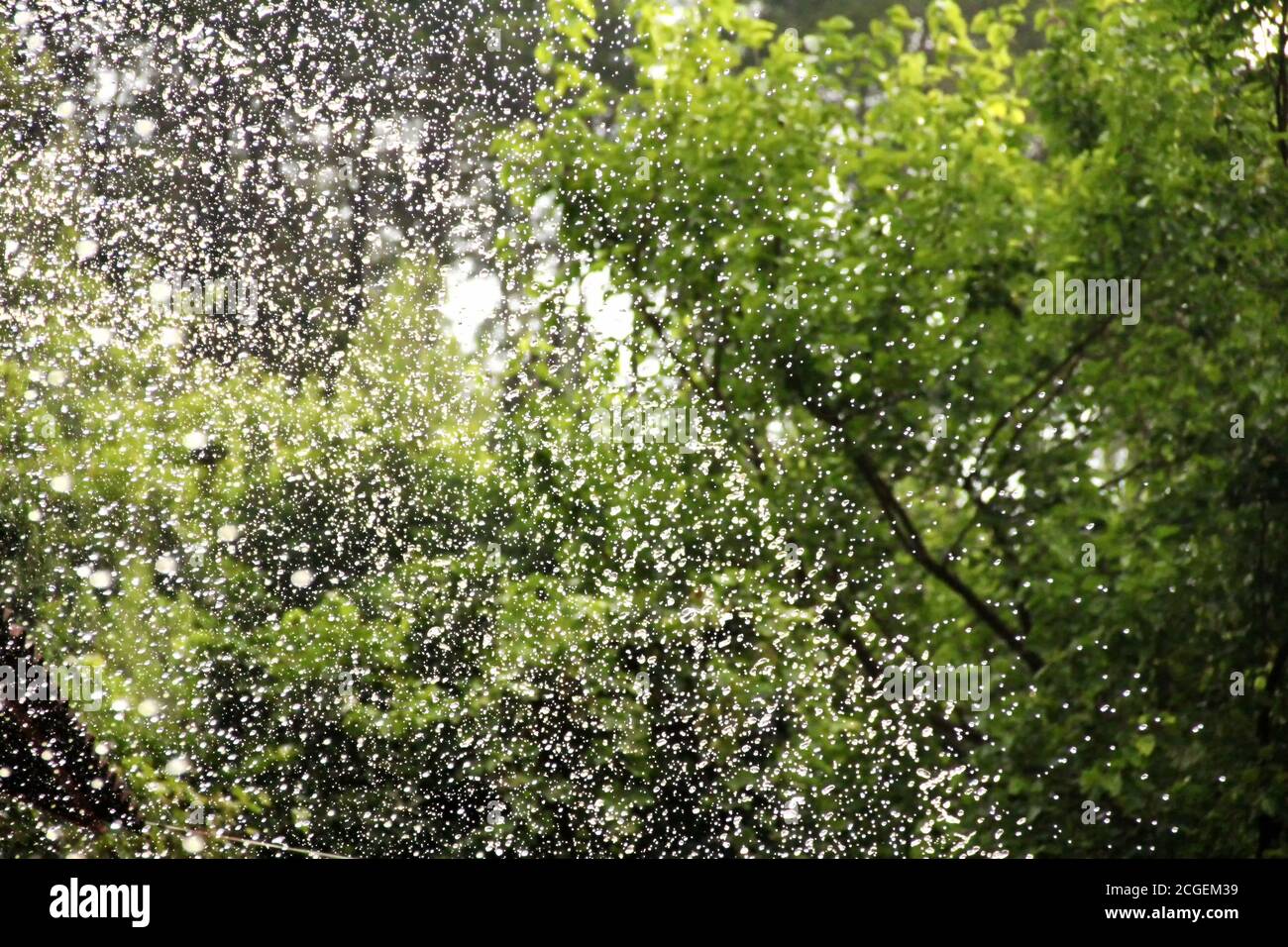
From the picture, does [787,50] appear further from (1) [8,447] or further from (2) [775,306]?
(1) [8,447]

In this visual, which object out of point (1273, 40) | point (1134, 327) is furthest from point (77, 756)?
point (1273, 40)

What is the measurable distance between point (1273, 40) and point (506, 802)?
1.41 meters

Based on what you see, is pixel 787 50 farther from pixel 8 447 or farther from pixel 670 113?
pixel 8 447

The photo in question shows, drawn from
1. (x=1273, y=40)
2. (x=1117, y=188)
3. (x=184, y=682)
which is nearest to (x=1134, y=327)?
(x=1117, y=188)

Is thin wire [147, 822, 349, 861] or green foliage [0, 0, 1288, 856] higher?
green foliage [0, 0, 1288, 856]

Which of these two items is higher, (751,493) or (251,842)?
(751,493)

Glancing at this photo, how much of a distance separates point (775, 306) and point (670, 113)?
298 millimetres

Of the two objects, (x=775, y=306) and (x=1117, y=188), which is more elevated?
(x=1117, y=188)

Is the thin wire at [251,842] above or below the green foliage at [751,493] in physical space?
below

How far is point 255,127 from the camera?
1581 millimetres
